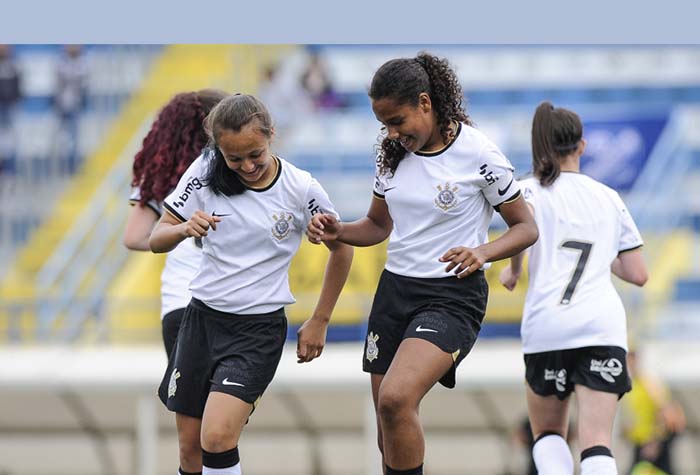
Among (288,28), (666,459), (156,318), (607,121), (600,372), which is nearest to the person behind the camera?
(288,28)

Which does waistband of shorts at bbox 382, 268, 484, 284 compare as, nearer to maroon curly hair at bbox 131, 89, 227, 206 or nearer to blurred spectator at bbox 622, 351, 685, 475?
maroon curly hair at bbox 131, 89, 227, 206

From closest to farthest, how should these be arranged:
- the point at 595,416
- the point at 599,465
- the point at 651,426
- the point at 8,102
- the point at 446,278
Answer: the point at 446,278 → the point at 599,465 → the point at 595,416 → the point at 651,426 → the point at 8,102

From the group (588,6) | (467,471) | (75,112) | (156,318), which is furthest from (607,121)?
(588,6)

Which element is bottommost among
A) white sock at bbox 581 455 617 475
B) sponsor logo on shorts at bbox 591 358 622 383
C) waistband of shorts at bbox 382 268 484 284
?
white sock at bbox 581 455 617 475

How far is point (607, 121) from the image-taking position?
1350 cm

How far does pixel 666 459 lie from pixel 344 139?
627 cm

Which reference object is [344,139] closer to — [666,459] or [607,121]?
[607,121]

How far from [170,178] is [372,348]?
1.22m

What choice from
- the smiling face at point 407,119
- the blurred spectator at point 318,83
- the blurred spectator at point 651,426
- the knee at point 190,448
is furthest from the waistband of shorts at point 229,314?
the blurred spectator at point 318,83

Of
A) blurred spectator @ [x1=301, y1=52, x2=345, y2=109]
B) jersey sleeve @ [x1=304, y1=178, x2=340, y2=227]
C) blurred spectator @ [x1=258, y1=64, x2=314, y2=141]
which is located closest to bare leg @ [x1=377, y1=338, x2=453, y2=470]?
jersey sleeve @ [x1=304, y1=178, x2=340, y2=227]

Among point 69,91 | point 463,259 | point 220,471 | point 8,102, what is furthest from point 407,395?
point 8,102

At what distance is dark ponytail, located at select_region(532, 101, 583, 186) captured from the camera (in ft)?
17.8

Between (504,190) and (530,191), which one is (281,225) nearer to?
(504,190)

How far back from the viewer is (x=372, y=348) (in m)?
4.98
